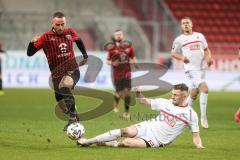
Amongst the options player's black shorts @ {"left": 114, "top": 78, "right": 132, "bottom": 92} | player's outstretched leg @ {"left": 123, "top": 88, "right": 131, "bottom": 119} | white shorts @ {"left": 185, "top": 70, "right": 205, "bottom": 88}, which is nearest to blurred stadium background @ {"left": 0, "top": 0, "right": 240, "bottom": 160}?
player's outstretched leg @ {"left": 123, "top": 88, "right": 131, "bottom": 119}

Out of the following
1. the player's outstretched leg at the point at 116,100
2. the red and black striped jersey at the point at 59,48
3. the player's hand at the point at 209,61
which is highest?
the red and black striped jersey at the point at 59,48

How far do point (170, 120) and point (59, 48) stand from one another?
3.17 m

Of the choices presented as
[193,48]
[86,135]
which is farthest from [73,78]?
[193,48]

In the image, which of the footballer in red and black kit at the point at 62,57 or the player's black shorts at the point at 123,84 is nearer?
the footballer in red and black kit at the point at 62,57

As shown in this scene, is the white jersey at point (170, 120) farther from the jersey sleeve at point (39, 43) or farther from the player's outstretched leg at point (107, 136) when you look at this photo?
the jersey sleeve at point (39, 43)

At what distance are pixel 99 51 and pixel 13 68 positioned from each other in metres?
4.15

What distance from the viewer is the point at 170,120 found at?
11.0 m

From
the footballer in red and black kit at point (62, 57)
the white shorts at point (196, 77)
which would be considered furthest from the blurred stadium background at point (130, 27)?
the footballer in red and black kit at point (62, 57)

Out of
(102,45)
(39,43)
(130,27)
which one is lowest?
(102,45)

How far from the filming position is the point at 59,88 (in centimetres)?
1355

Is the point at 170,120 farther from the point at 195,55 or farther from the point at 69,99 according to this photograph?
the point at 195,55

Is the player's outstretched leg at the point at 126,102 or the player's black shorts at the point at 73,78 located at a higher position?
the player's black shorts at the point at 73,78

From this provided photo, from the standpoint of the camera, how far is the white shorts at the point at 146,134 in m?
11.0

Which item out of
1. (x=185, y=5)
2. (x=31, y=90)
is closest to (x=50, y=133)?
(x=31, y=90)
